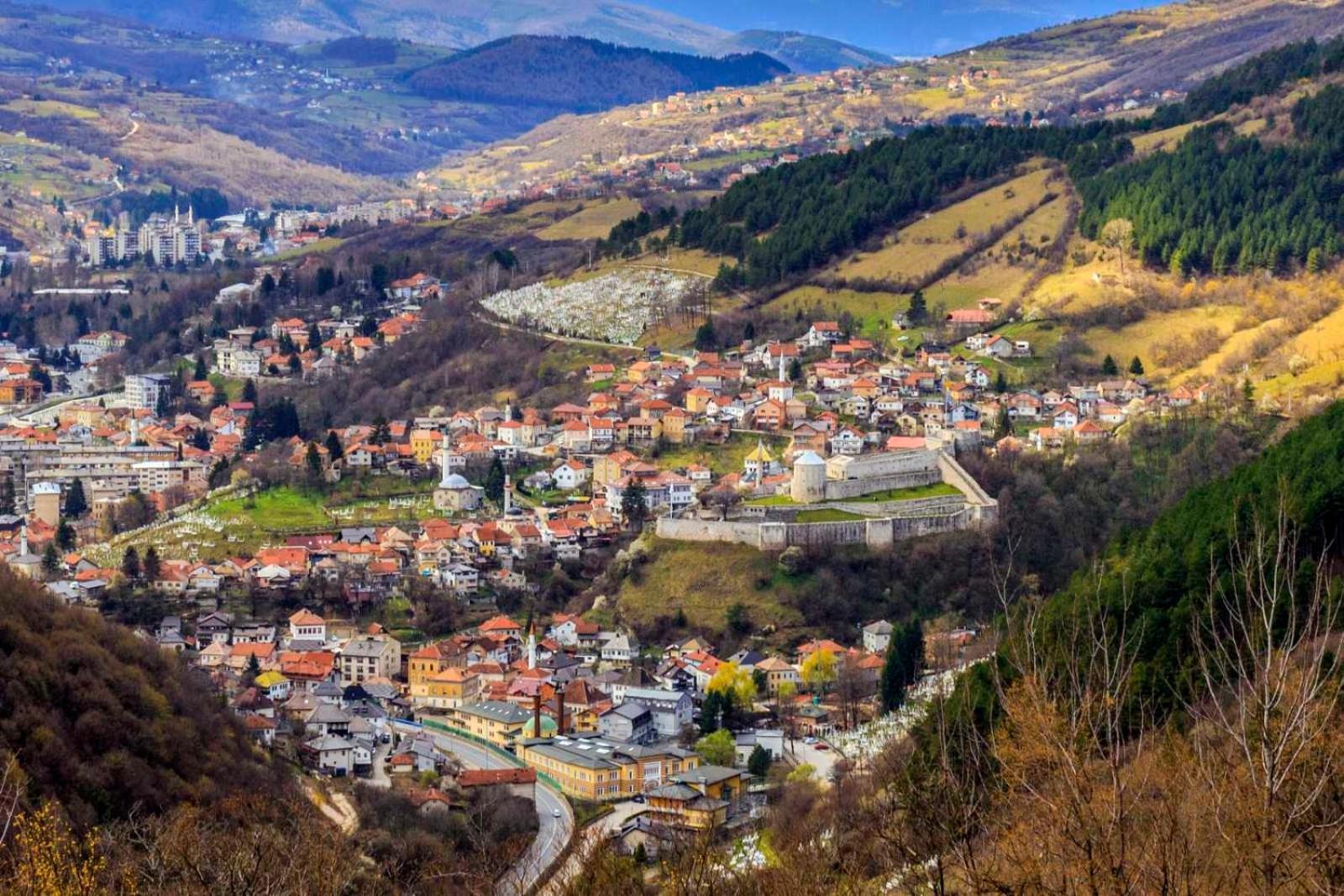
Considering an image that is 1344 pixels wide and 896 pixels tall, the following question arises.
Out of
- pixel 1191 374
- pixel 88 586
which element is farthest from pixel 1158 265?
pixel 88 586

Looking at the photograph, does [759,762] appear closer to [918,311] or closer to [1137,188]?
[918,311]

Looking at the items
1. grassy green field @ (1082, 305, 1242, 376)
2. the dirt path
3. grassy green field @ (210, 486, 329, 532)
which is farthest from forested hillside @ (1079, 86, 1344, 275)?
the dirt path

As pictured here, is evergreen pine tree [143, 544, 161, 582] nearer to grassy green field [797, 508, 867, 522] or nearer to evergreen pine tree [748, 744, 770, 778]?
grassy green field [797, 508, 867, 522]

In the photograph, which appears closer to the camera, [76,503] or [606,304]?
[76,503]

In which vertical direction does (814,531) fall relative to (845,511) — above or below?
below

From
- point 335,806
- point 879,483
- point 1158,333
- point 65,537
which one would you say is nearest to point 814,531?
point 879,483

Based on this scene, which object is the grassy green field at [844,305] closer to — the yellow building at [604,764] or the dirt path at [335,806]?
the yellow building at [604,764]
